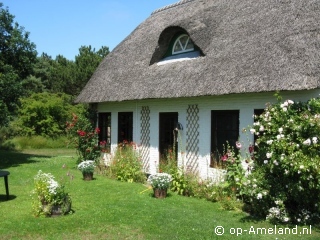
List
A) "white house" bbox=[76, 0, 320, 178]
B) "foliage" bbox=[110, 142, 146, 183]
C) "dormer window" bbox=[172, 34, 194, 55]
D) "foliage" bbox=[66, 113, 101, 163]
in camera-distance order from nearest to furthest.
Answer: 1. "white house" bbox=[76, 0, 320, 178]
2. "foliage" bbox=[110, 142, 146, 183]
3. "dormer window" bbox=[172, 34, 194, 55]
4. "foliage" bbox=[66, 113, 101, 163]

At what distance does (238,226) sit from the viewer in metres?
6.99

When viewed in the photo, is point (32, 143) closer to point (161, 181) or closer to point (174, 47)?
point (174, 47)

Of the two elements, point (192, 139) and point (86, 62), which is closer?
point (192, 139)

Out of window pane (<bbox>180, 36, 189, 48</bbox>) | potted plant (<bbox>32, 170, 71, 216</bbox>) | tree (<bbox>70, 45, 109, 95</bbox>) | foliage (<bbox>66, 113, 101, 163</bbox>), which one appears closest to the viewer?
potted plant (<bbox>32, 170, 71, 216</bbox>)

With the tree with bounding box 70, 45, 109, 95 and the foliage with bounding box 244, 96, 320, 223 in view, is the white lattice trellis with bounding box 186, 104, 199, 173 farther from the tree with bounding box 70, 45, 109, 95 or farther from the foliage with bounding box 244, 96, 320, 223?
the tree with bounding box 70, 45, 109, 95

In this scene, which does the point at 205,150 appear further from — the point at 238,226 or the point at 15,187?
the point at 15,187

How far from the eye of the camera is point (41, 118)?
29531mm

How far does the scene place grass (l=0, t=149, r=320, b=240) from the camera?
6.42 m

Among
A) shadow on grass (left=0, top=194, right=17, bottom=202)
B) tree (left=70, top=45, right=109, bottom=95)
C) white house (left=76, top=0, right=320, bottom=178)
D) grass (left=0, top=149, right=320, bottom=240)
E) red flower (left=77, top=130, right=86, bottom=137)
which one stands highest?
tree (left=70, top=45, right=109, bottom=95)

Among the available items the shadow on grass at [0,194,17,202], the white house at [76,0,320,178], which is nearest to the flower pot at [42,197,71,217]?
the shadow on grass at [0,194,17,202]

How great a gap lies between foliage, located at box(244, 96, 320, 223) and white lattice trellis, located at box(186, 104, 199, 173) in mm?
3286

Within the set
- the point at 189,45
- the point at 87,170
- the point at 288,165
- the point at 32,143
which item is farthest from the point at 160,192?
the point at 32,143

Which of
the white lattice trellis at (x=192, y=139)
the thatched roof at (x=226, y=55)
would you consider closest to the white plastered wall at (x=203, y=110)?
the white lattice trellis at (x=192, y=139)

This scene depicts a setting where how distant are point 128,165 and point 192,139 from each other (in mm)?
2413
